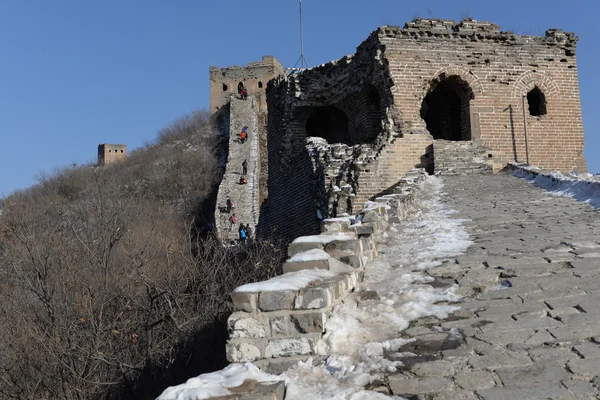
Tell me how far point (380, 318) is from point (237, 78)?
45.0 m

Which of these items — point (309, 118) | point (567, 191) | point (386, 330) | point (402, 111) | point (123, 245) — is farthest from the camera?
point (309, 118)

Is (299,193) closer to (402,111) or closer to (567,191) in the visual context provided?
(402,111)

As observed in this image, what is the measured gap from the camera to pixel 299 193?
48.8 ft

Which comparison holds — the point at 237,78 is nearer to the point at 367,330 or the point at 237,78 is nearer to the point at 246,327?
the point at 367,330

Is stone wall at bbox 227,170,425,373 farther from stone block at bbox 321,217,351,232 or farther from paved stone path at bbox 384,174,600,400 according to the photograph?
stone block at bbox 321,217,351,232

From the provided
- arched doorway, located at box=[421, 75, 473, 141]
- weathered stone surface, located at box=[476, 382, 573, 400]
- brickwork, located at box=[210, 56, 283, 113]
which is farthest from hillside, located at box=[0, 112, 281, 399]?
brickwork, located at box=[210, 56, 283, 113]

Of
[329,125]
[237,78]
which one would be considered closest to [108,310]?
[329,125]

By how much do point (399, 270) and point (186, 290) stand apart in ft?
22.1

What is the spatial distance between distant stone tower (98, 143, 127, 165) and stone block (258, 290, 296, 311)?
5123 cm

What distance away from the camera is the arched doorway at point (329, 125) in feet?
55.2

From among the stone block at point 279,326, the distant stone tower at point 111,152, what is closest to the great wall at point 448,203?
the stone block at point 279,326

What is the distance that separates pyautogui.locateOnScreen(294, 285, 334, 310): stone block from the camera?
3.37m

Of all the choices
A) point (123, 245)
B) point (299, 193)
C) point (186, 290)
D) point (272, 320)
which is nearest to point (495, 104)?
point (299, 193)

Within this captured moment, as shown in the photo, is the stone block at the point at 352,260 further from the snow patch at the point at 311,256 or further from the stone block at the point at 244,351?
the stone block at the point at 244,351
